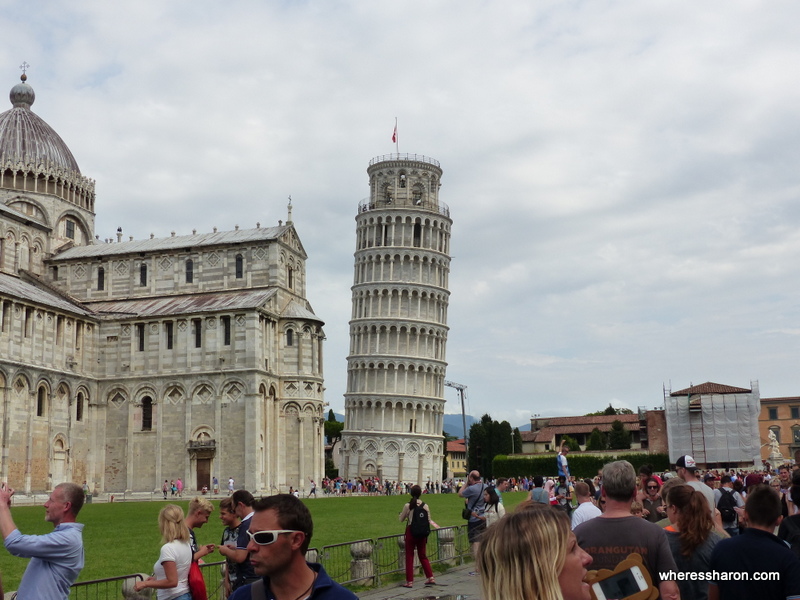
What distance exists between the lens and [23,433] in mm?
48750

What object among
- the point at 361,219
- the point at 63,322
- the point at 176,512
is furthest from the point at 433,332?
the point at 176,512

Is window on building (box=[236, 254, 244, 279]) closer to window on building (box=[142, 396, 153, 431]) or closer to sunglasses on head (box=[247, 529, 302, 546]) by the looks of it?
window on building (box=[142, 396, 153, 431])

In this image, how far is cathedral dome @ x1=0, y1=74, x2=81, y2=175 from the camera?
59594 mm

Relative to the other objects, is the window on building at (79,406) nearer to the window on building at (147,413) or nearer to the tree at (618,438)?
the window on building at (147,413)

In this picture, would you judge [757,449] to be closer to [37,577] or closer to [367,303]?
[367,303]

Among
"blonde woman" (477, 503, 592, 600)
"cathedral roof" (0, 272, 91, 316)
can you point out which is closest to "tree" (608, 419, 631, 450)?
"cathedral roof" (0, 272, 91, 316)

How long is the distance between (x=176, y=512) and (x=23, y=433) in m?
44.6

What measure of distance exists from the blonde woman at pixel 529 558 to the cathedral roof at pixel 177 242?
175ft

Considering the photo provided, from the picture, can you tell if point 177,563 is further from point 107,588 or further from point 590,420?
point 590,420

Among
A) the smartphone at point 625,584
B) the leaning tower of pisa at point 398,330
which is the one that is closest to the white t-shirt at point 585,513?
the smartphone at point 625,584

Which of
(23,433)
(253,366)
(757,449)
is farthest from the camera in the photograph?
(757,449)

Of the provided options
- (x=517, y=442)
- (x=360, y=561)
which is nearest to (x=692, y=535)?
(x=360, y=561)

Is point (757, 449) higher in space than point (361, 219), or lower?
lower

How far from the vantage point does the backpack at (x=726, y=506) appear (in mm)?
12148
